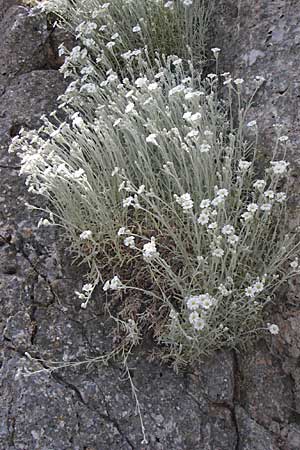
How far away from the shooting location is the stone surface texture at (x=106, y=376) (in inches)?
85.8

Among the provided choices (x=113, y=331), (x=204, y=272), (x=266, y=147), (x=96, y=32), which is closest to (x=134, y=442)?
(x=113, y=331)

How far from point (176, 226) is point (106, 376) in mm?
751

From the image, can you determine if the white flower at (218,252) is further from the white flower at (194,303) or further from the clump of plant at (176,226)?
the white flower at (194,303)

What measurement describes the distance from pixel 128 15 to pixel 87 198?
1.61m

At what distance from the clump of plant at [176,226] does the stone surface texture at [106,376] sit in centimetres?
11

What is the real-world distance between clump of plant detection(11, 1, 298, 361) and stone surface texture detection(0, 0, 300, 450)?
0.11 m

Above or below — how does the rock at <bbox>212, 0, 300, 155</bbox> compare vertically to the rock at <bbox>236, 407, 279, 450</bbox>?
above

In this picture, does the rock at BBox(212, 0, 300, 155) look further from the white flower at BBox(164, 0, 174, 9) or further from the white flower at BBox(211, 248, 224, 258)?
the white flower at BBox(211, 248, 224, 258)

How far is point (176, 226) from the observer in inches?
101

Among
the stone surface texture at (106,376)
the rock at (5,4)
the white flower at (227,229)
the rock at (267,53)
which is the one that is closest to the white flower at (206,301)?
the white flower at (227,229)

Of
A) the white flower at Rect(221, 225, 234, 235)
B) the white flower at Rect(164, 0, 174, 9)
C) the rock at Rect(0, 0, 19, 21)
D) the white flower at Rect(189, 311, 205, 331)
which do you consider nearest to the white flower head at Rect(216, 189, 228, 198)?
the white flower at Rect(221, 225, 234, 235)

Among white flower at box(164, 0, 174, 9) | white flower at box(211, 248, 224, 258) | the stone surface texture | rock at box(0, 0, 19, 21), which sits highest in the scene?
rock at box(0, 0, 19, 21)

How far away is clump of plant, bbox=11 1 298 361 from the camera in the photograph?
89.0 inches

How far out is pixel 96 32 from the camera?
3.60 metres
